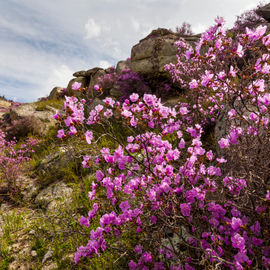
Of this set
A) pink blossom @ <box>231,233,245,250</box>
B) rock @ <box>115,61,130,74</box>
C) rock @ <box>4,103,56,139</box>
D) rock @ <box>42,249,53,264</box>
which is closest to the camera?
pink blossom @ <box>231,233,245,250</box>

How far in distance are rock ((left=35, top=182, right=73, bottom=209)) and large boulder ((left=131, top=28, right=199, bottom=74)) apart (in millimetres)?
6079

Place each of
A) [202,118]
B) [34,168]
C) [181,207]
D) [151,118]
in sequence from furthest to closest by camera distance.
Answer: [34,168], [202,118], [151,118], [181,207]

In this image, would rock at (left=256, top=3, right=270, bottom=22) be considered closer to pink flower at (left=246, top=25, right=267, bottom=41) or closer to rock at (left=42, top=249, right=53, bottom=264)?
pink flower at (left=246, top=25, right=267, bottom=41)

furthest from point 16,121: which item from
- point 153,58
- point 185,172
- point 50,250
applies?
point 185,172

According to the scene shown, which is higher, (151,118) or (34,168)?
(151,118)

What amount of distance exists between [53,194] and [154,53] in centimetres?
687

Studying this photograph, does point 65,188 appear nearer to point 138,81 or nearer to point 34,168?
point 34,168

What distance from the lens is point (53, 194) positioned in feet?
13.8

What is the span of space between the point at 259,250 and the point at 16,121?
32.6 ft

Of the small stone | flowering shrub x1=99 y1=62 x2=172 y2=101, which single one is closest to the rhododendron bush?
the small stone

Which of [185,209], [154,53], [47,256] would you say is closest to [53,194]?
[47,256]

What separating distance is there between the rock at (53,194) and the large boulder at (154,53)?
19.9ft

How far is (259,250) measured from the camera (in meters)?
1.60

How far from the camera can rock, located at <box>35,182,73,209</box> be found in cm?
398
